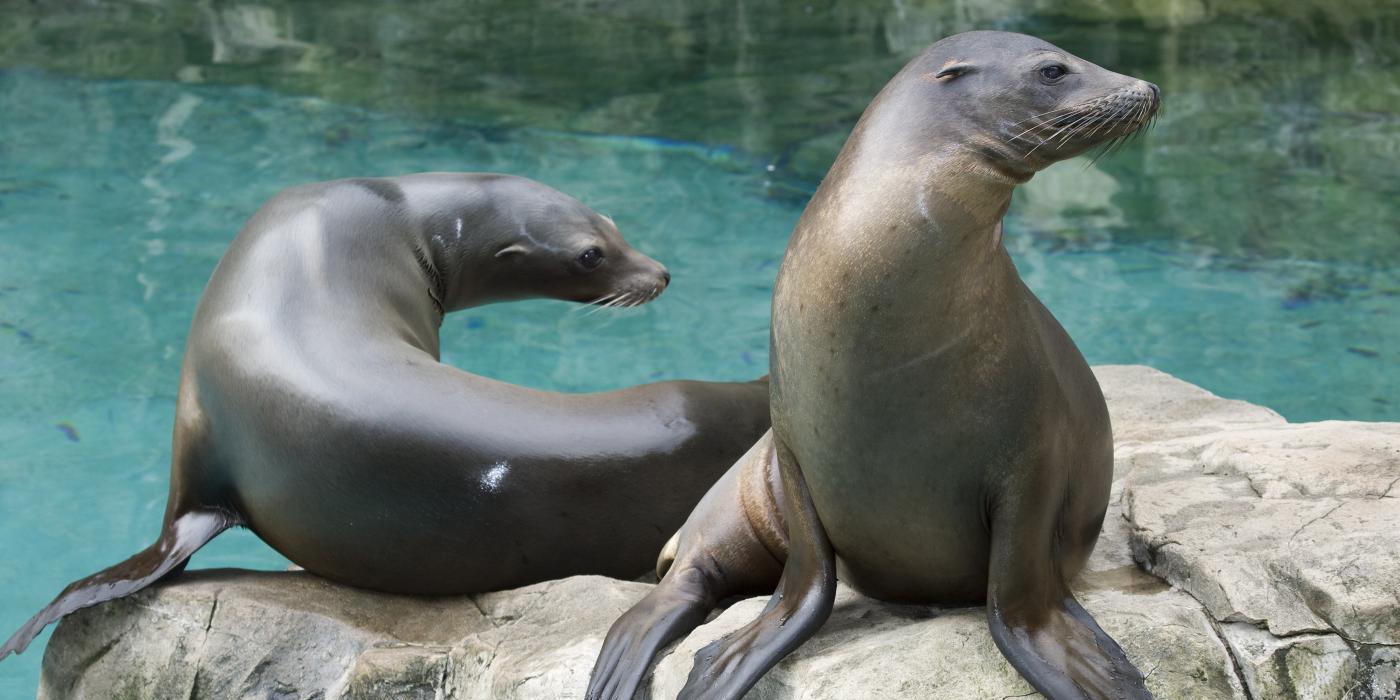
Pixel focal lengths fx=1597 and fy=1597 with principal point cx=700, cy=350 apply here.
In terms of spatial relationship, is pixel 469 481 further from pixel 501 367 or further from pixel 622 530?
pixel 501 367

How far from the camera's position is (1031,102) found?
2734 millimetres

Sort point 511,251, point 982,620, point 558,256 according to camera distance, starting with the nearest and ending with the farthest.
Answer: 1. point 982,620
2. point 511,251
3. point 558,256

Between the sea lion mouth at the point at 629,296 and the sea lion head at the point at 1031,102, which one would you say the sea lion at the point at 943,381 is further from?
the sea lion mouth at the point at 629,296

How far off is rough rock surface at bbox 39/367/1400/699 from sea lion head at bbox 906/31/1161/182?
85cm

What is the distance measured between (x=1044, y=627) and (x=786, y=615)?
0.48m

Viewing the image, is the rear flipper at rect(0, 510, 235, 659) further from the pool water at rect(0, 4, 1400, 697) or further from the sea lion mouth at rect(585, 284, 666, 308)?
the sea lion mouth at rect(585, 284, 666, 308)

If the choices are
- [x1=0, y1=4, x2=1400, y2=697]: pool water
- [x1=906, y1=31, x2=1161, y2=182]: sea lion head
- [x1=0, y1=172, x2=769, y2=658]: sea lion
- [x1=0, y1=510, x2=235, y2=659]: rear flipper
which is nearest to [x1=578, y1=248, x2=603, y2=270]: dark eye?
[x1=0, y1=172, x2=769, y2=658]: sea lion

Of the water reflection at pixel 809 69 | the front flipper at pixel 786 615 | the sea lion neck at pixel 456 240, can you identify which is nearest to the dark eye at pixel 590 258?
the sea lion neck at pixel 456 240

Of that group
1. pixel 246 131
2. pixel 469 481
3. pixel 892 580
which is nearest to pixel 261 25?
pixel 246 131

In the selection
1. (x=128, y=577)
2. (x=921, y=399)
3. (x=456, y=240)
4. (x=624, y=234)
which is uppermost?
(x=921, y=399)

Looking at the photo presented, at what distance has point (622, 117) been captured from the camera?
34.2 feet

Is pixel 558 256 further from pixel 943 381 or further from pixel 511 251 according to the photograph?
pixel 943 381

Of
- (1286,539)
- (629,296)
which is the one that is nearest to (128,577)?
(629,296)

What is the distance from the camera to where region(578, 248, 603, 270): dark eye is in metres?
5.33
